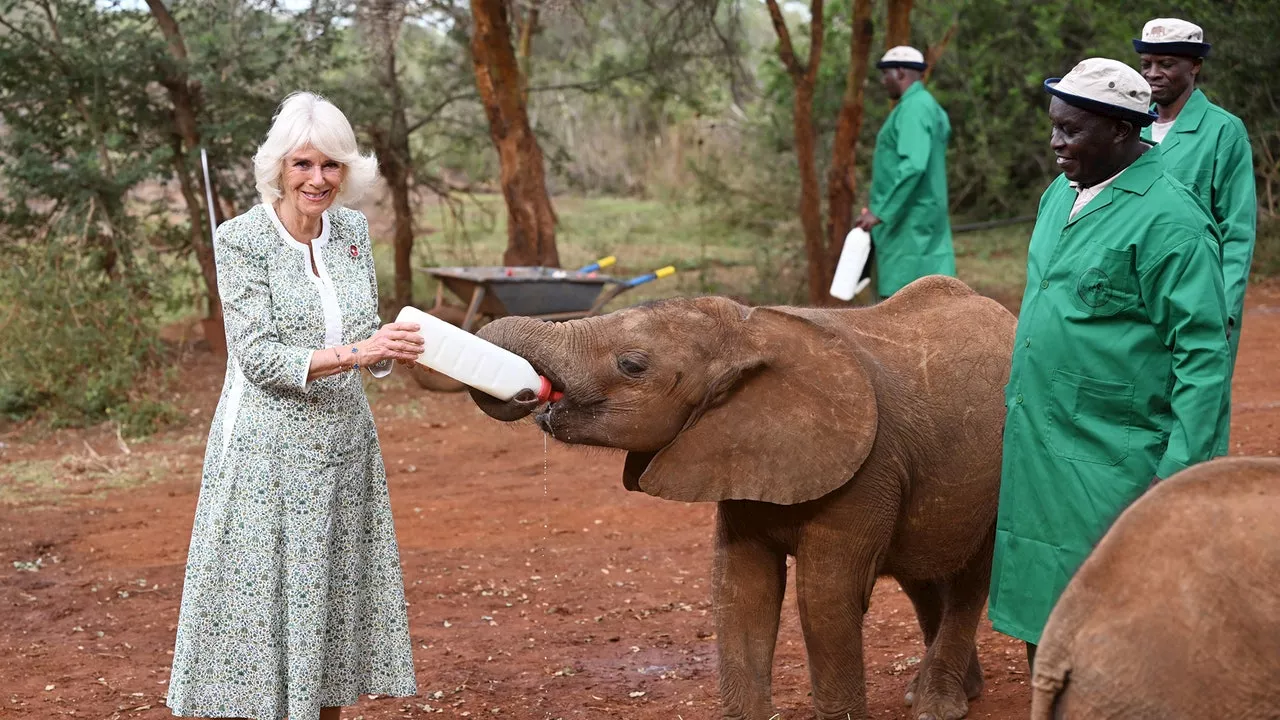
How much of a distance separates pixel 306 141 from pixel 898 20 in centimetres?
901

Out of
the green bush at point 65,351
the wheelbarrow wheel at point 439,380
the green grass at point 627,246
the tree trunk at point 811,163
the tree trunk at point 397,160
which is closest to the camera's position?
the green bush at point 65,351

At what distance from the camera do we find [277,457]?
420 cm

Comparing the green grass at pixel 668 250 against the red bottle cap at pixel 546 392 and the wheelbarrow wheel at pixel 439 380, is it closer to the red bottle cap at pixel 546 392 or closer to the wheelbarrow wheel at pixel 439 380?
the wheelbarrow wheel at pixel 439 380

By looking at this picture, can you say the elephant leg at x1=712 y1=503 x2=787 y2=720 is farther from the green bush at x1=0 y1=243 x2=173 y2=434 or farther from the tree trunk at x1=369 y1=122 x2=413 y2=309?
the tree trunk at x1=369 y1=122 x2=413 y2=309

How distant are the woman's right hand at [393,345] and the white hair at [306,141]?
493 mm

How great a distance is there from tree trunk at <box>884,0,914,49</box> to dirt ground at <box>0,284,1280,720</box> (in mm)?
3891

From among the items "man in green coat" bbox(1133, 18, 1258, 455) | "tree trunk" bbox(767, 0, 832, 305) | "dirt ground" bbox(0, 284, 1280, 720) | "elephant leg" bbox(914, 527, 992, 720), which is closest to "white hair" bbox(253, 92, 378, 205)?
"dirt ground" bbox(0, 284, 1280, 720)

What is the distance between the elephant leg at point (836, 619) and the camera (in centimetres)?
434

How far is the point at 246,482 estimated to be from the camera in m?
4.18

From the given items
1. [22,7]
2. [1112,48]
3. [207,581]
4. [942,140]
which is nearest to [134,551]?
[207,581]

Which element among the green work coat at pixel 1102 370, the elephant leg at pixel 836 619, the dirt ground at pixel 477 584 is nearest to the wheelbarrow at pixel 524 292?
the dirt ground at pixel 477 584

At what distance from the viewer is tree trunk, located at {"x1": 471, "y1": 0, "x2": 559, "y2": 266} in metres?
12.4

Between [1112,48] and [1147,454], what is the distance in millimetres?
13800

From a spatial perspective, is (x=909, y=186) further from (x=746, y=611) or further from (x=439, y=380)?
(x=746, y=611)
